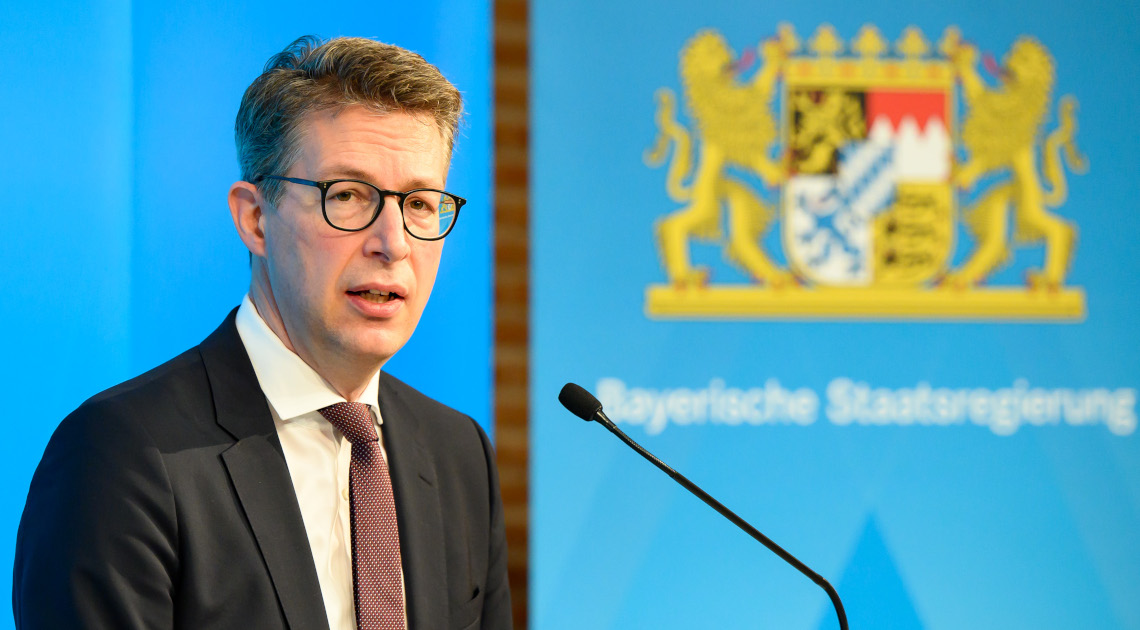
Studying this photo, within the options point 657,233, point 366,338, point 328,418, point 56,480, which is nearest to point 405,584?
point 328,418

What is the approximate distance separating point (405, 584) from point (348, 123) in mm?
747

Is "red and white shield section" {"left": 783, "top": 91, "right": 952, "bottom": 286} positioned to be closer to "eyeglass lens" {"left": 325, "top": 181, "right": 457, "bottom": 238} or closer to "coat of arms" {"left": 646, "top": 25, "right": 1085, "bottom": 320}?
"coat of arms" {"left": 646, "top": 25, "right": 1085, "bottom": 320}

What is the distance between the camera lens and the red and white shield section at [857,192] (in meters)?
2.87

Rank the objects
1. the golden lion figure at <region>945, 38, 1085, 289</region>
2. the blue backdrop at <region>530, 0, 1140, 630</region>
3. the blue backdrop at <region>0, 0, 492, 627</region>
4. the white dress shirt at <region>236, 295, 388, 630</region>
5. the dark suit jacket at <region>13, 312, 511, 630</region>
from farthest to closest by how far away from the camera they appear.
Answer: the golden lion figure at <region>945, 38, 1085, 289</region>
the blue backdrop at <region>530, 0, 1140, 630</region>
the blue backdrop at <region>0, 0, 492, 627</region>
the white dress shirt at <region>236, 295, 388, 630</region>
the dark suit jacket at <region>13, 312, 511, 630</region>

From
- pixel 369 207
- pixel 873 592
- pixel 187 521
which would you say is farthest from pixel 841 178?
pixel 187 521

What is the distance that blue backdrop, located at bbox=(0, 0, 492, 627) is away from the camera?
2148 mm

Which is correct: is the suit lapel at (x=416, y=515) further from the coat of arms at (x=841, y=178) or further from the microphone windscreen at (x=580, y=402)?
the coat of arms at (x=841, y=178)

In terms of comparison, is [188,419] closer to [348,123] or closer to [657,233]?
[348,123]

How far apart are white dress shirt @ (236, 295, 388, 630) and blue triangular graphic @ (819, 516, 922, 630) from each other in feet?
5.76

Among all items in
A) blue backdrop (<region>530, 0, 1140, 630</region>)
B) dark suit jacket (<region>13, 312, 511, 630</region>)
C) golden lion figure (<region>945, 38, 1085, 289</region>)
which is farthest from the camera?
golden lion figure (<region>945, 38, 1085, 289</region>)

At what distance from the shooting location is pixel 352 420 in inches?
61.5

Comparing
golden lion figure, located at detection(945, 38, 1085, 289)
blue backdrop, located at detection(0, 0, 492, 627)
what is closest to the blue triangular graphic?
golden lion figure, located at detection(945, 38, 1085, 289)

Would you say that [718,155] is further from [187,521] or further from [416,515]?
[187,521]

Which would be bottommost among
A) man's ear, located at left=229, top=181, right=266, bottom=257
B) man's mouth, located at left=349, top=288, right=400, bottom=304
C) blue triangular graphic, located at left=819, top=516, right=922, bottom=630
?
blue triangular graphic, located at left=819, top=516, right=922, bottom=630
